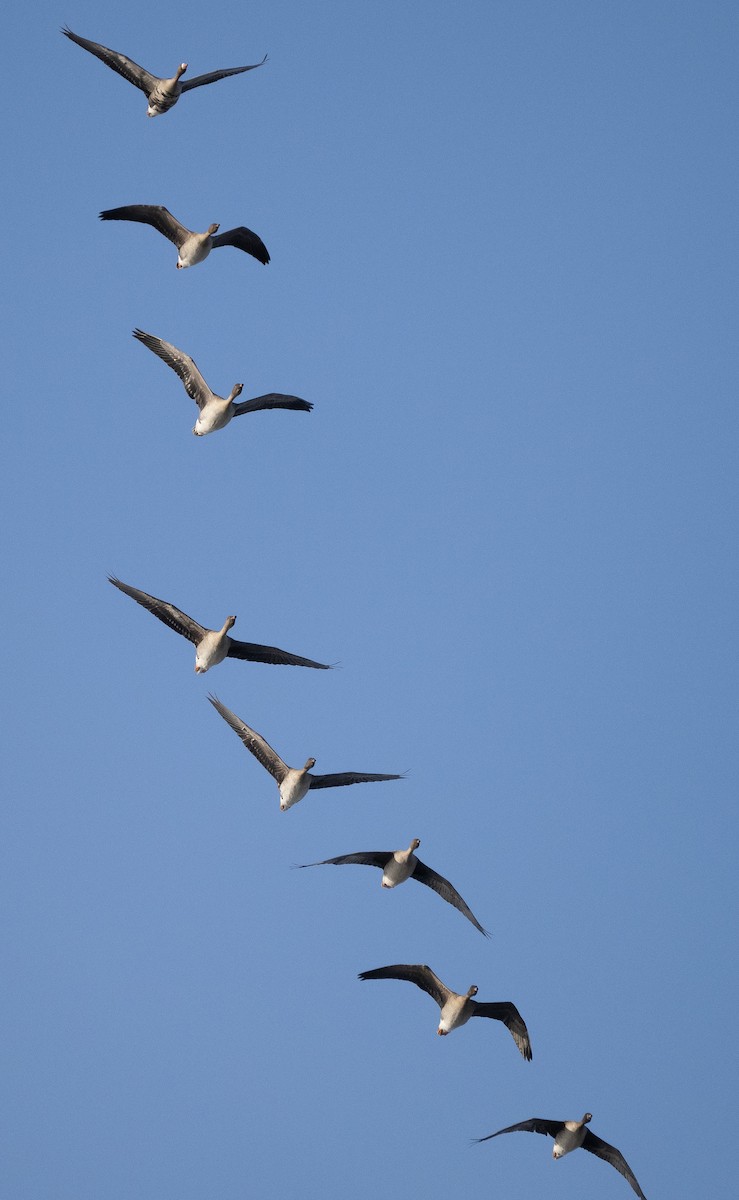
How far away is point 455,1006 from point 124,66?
23.1 metres

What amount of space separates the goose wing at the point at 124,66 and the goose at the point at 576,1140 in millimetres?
25485

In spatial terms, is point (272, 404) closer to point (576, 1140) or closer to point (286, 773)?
point (286, 773)

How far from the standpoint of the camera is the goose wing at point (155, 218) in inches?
1490

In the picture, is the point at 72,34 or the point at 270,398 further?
the point at 270,398

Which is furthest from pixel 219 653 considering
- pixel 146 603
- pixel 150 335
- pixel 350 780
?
pixel 150 335

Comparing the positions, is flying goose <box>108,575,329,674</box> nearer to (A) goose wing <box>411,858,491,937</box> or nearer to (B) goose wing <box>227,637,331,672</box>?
(B) goose wing <box>227,637,331,672</box>

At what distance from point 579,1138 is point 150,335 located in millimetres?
21850

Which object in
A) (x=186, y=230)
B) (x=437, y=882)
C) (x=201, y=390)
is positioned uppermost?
(x=186, y=230)

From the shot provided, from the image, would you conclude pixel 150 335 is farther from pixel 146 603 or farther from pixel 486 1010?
pixel 486 1010

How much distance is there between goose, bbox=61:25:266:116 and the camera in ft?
119

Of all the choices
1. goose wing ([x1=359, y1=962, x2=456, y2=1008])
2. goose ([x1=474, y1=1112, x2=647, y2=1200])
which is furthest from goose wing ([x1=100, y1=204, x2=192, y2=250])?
goose ([x1=474, y1=1112, x2=647, y2=1200])

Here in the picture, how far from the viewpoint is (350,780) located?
3916cm

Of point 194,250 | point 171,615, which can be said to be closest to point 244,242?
point 194,250

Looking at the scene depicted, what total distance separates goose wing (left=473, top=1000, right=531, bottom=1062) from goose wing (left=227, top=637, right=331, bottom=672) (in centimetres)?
920
